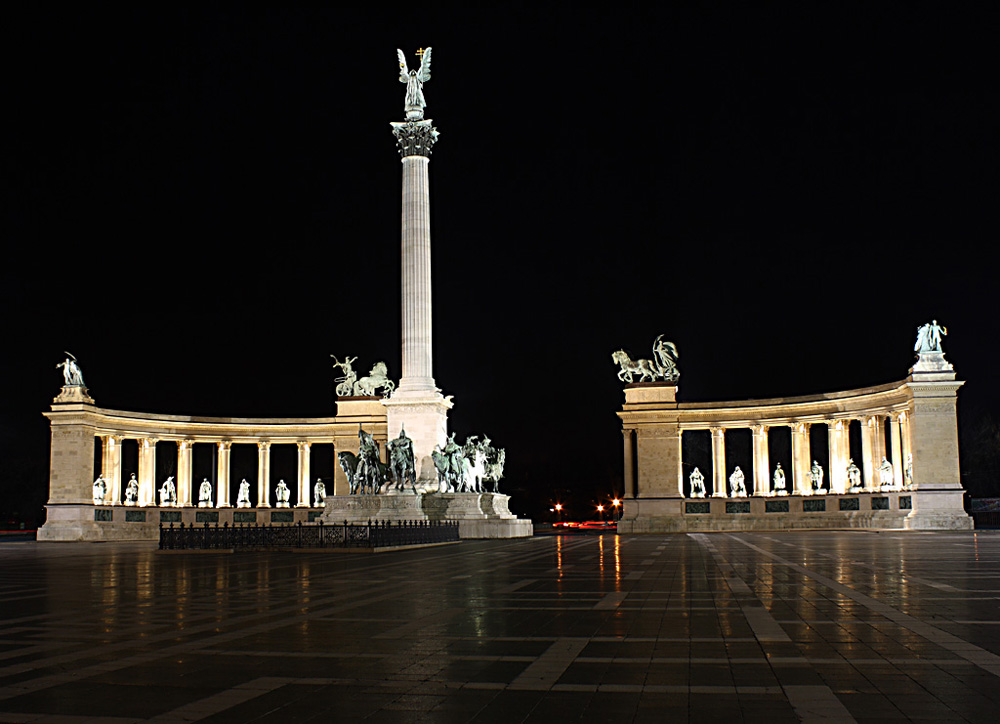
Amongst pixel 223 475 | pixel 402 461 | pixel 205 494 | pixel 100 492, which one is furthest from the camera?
pixel 223 475

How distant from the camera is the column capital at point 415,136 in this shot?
2677 inches

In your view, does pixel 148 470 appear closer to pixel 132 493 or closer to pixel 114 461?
pixel 132 493

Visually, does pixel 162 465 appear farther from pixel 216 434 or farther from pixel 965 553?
pixel 965 553

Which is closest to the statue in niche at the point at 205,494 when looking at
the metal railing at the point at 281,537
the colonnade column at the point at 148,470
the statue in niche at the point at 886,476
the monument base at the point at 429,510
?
the colonnade column at the point at 148,470

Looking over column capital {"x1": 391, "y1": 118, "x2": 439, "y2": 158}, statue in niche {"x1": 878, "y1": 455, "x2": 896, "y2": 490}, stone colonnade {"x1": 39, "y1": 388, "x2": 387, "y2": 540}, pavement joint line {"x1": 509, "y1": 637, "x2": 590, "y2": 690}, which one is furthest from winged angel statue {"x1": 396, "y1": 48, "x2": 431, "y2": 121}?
pavement joint line {"x1": 509, "y1": 637, "x2": 590, "y2": 690}

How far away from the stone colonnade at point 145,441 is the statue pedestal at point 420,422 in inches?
645

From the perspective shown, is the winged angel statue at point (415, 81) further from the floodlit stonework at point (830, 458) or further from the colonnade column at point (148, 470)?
the colonnade column at point (148, 470)

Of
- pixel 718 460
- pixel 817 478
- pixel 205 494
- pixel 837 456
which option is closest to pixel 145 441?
pixel 205 494

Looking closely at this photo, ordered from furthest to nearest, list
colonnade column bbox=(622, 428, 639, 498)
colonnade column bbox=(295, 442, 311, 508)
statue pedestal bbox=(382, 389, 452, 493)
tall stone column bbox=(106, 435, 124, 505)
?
colonnade column bbox=(295, 442, 311, 508) < colonnade column bbox=(622, 428, 639, 498) < tall stone column bbox=(106, 435, 124, 505) < statue pedestal bbox=(382, 389, 452, 493)

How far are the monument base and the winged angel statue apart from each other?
26194 millimetres

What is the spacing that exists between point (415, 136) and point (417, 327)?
1322 centimetres

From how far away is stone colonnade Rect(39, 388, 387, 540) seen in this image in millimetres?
77500

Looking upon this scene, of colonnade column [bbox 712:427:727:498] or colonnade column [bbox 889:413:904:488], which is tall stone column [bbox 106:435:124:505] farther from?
colonnade column [bbox 889:413:904:488]

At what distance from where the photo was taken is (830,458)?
87625mm
